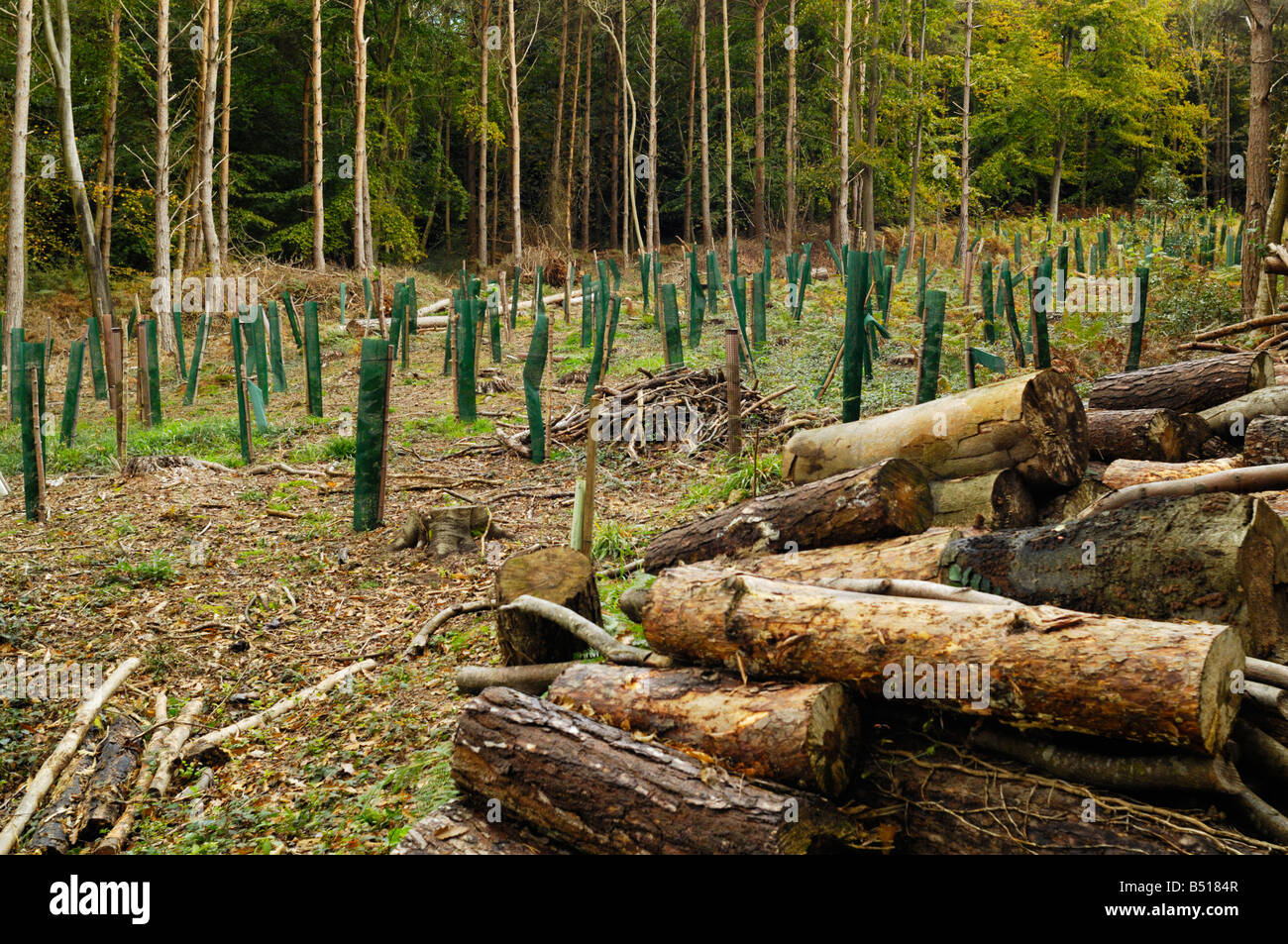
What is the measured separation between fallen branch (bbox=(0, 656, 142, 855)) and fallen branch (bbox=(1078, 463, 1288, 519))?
4419 mm

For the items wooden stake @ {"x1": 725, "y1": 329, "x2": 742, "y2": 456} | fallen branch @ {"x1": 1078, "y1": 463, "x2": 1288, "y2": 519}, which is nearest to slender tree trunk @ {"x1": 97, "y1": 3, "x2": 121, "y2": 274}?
wooden stake @ {"x1": 725, "y1": 329, "x2": 742, "y2": 456}

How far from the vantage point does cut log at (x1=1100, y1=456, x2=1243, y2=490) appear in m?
4.61

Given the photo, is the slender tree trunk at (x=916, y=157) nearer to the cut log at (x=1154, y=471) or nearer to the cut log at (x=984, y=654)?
the cut log at (x=1154, y=471)

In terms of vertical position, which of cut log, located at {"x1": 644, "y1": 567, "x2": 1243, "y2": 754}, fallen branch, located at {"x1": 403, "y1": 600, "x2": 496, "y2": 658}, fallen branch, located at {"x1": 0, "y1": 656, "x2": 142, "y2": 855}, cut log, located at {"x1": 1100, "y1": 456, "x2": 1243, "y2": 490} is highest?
cut log, located at {"x1": 1100, "y1": 456, "x2": 1243, "y2": 490}

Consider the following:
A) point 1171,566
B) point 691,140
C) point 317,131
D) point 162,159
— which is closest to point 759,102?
point 691,140

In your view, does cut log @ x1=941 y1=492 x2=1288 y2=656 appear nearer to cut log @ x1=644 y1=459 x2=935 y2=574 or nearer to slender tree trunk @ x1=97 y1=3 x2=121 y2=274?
cut log @ x1=644 y1=459 x2=935 y2=574

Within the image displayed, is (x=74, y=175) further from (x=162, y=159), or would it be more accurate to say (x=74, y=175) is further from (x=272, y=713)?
(x=272, y=713)

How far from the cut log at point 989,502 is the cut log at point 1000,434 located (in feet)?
0.34

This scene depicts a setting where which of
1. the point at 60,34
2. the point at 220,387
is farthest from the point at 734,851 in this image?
the point at 60,34

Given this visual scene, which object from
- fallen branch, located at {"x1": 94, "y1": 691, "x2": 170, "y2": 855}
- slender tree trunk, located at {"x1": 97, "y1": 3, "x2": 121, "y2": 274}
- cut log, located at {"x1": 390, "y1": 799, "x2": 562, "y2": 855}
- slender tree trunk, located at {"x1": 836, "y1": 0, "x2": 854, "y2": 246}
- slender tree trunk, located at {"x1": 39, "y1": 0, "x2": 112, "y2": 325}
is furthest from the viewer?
slender tree trunk, located at {"x1": 836, "y1": 0, "x2": 854, "y2": 246}

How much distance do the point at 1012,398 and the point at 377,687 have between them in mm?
3434

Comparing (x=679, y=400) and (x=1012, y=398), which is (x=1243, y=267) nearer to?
(x=679, y=400)

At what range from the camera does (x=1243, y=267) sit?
976 cm

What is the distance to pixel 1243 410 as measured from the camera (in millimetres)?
5238
